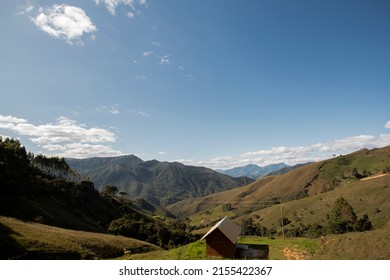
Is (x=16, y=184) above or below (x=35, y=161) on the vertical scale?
below

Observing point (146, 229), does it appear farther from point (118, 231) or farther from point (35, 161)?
point (35, 161)

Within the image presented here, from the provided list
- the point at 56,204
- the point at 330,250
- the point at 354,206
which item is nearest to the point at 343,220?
the point at 354,206

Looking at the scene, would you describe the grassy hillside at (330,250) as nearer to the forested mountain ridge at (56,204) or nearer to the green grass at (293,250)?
the green grass at (293,250)

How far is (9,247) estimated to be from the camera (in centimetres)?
3122

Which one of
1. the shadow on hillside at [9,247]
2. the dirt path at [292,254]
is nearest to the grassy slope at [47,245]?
the shadow on hillside at [9,247]

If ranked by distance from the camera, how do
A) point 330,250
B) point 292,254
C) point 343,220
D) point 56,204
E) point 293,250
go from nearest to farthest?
point 292,254, point 330,250, point 293,250, point 343,220, point 56,204

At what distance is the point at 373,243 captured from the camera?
38.7 meters

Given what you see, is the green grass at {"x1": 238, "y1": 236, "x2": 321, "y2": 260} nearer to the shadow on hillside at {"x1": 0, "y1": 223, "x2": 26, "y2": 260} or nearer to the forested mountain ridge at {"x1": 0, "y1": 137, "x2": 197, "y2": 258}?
the shadow on hillside at {"x1": 0, "y1": 223, "x2": 26, "y2": 260}

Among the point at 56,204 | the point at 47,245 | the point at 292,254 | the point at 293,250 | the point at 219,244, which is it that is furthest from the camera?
the point at 56,204

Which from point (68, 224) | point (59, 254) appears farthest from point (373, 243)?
point (68, 224)

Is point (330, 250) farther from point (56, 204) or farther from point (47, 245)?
point (56, 204)
